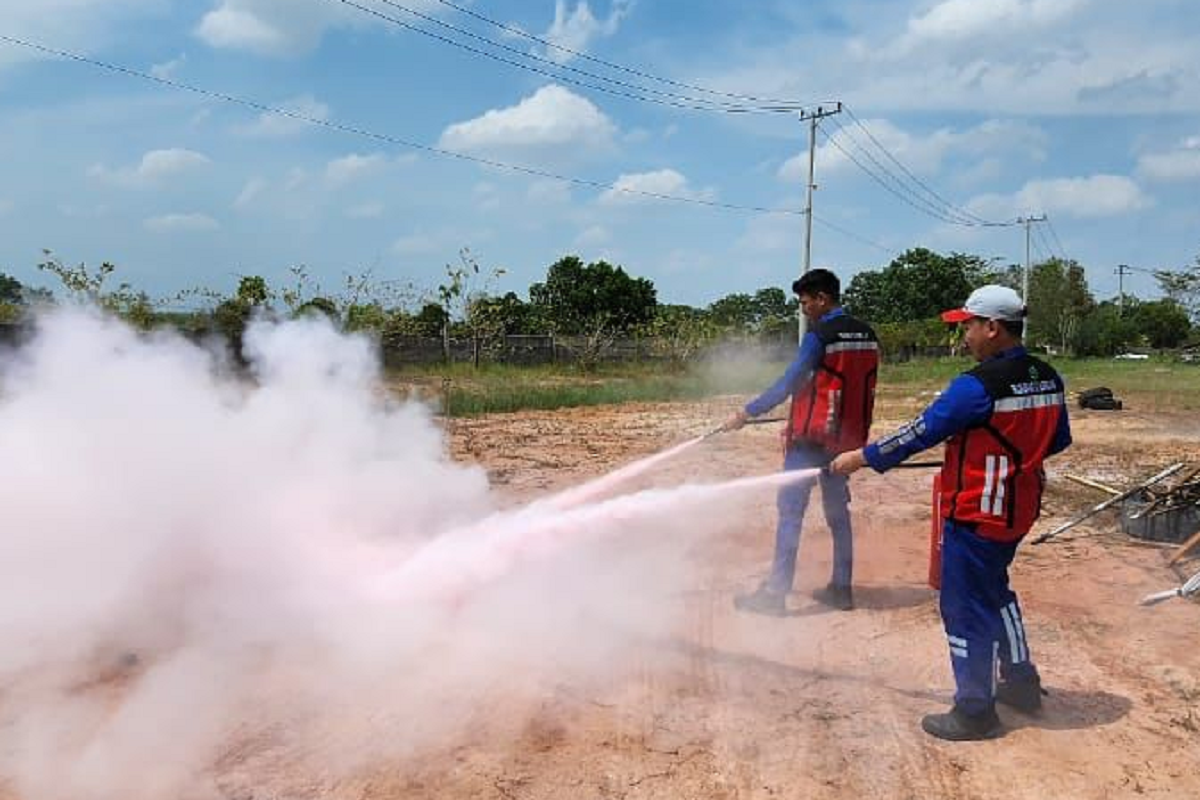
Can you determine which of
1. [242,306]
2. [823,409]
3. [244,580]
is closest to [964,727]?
[823,409]

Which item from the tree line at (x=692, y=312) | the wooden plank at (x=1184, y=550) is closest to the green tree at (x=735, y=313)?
the tree line at (x=692, y=312)

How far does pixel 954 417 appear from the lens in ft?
13.3

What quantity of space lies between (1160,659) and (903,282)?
83.6 m

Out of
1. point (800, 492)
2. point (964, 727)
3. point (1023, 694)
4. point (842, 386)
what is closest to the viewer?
point (964, 727)

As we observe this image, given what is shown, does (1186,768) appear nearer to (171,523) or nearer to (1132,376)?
(171,523)

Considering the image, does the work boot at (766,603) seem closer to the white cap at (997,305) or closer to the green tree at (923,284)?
the white cap at (997,305)

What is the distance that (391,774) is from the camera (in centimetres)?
386

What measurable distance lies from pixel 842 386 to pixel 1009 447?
1.70 meters

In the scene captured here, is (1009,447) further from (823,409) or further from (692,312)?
(692,312)

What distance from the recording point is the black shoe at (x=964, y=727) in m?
4.20

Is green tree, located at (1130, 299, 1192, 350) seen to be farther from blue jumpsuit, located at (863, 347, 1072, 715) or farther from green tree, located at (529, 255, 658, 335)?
blue jumpsuit, located at (863, 347, 1072, 715)

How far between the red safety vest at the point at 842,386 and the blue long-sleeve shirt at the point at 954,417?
1464 mm

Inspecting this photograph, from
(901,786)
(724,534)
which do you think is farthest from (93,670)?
(724,534)

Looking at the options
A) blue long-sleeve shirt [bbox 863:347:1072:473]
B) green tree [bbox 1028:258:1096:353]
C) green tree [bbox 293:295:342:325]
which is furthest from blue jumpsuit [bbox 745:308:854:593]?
green tree [bbox 1028:258:1096:353]
